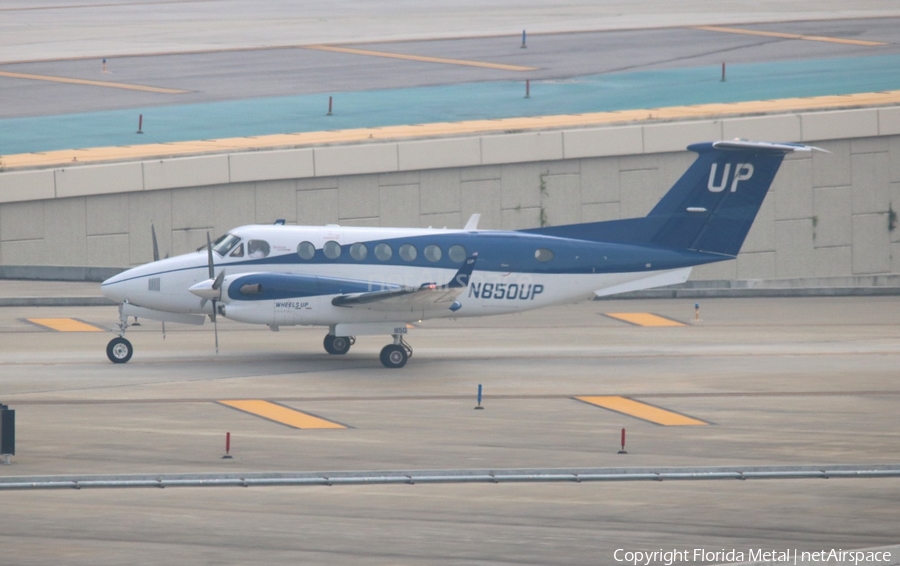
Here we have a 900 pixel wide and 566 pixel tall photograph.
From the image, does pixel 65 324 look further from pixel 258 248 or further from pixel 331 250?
pixel 331 250

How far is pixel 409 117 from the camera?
1745 inches

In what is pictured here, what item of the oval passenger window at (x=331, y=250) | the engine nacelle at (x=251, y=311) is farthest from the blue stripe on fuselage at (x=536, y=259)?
the engine nacelle at (x=251, y=311)

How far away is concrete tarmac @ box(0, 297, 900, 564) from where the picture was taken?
15555 millimetres

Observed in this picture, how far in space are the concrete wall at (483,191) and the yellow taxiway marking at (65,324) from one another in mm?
6413

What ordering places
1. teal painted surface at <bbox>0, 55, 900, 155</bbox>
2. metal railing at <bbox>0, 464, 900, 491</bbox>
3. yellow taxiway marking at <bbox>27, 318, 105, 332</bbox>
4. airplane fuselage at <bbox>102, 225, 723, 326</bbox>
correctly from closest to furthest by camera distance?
metal railing at <bbox>0, 464, 900, 491</bbox> < airplane fuselage at <bbox>102, 225, 723, 326</bbox> < yellow taxiway marking at <bbox>27, 318, 105, 332</bbox> < teal painted surface at <bbox>0, 55, 900, 155</bbox>

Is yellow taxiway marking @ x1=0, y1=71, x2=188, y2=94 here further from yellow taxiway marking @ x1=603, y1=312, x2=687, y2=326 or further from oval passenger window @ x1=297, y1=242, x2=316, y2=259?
oval passenger window @ x1=297, y1=242, x2=316, y2=259

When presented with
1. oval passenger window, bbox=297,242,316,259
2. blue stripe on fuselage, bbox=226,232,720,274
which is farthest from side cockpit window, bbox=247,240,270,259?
blue stripe on fuselage, bbox=226,232,720,274

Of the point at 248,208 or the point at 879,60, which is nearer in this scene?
the point at 248,208

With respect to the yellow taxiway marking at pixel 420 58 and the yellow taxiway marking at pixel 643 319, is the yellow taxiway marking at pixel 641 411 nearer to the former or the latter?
the yellow taxiway marking at pixel 643 319

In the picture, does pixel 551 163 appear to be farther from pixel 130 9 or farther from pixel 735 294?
pixel 130 9

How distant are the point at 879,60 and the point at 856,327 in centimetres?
2280

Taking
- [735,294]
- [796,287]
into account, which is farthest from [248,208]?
[796,287]

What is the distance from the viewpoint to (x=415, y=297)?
1032 inches

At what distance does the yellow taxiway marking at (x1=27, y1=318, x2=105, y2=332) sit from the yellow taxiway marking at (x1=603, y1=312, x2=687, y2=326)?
13331 millimetres
